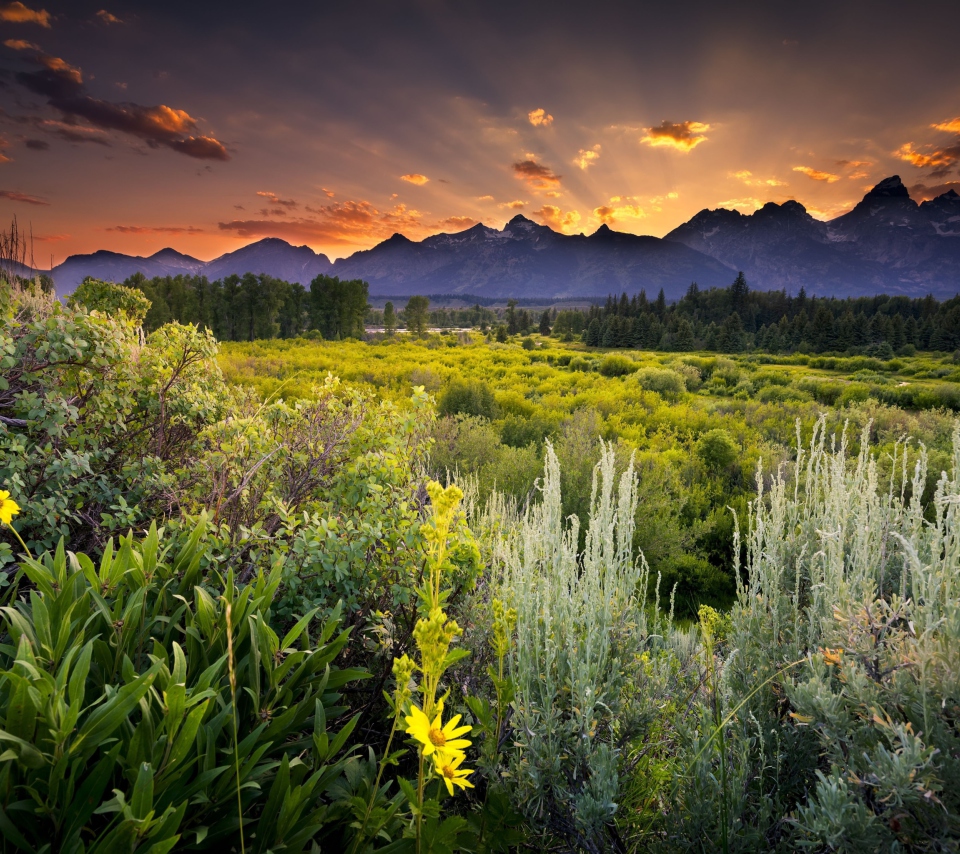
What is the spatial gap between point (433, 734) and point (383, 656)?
67.0 inches

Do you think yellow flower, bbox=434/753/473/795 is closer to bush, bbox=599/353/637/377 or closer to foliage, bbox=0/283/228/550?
foliage, bbox=0/283/228/550

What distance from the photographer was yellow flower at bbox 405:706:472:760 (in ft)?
2.87

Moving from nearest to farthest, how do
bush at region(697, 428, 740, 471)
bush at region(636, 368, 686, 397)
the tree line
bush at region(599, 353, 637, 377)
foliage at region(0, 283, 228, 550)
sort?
foliage at region(0, 283, 228, 550) < bush at region(697, 428, 740, 471) < bush at region(636, 368, 686, 397) < bush at region(599, 353, 637, 377) < the tree line

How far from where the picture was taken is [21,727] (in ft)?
3.88

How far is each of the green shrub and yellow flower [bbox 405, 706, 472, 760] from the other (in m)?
0.35

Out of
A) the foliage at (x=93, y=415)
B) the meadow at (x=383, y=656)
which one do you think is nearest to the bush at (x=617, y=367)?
the meadow at (x=383, y=656)

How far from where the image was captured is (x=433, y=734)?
97 cm

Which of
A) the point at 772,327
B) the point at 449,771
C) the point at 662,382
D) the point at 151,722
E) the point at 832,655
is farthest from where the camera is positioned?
the point at 772,327

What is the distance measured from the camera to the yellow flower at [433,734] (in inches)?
34.4

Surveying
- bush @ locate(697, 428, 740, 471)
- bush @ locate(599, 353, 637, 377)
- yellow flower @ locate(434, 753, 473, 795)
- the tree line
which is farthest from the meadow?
the tree line

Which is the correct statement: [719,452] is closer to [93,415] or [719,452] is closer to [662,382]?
[93,415]

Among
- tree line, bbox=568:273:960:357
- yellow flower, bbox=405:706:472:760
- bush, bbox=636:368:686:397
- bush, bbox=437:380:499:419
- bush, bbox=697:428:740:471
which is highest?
tree line, bbox=568:273:960:357

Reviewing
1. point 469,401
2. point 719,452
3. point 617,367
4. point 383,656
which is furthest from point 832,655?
point 617,367

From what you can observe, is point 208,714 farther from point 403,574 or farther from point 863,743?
point 863,743
